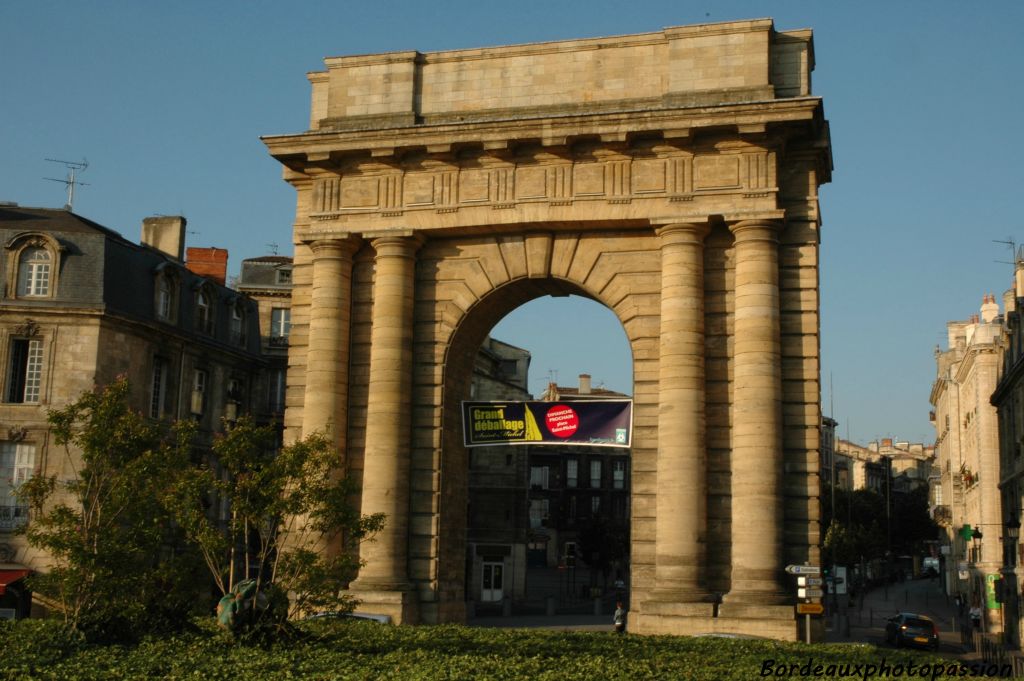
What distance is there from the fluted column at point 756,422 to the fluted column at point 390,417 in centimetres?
882

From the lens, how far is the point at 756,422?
29953mm

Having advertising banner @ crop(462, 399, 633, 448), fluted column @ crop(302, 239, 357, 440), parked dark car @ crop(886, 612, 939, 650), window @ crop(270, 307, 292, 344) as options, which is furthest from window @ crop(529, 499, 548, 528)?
fluted column @ crop(302, 239, 357, 440)

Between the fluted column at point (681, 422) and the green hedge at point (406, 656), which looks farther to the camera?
the fluted column at point (681, 422)

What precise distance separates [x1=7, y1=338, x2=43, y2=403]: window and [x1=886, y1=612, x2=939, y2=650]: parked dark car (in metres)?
31.5

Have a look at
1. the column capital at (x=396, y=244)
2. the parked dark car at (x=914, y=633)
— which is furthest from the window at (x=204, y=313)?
the parked dark car at (x=914, y=633)

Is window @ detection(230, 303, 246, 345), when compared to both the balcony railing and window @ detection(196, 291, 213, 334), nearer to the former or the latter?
window @ detection(196, 291, 213, 334)

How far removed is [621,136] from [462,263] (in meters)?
5.82

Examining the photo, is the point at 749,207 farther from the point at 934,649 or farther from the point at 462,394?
the point at 934,649

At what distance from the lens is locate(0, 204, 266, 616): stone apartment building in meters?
40.5

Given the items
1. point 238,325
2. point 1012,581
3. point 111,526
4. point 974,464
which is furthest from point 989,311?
point 111,526

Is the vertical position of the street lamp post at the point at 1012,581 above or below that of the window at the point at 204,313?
below

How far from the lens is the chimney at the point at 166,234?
174ft

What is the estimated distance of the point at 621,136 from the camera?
1246 inches

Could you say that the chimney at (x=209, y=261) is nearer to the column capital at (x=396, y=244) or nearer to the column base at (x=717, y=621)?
the column capital at (x=396, y=244)
